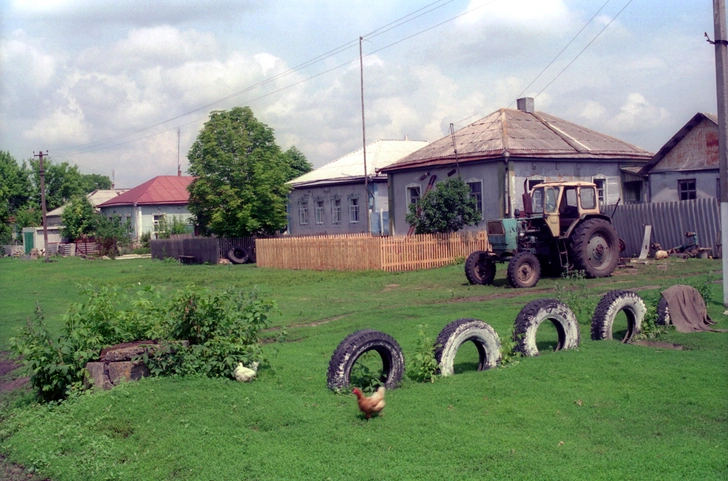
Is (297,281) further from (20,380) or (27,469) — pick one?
(27,469)

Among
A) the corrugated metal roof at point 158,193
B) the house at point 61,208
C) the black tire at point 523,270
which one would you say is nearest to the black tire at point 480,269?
the black tire at point 523,270

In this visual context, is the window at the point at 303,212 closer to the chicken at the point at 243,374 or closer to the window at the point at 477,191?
the window at the point at 477,191

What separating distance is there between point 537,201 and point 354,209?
59.4ft

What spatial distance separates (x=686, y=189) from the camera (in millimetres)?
25609

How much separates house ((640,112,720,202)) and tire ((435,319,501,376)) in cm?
1957

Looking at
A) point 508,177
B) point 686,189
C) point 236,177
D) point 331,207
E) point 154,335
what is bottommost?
point 154,335

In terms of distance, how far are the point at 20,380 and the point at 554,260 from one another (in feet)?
43.8

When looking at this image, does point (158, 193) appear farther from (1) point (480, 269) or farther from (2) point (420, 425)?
(2) point (420, 425)

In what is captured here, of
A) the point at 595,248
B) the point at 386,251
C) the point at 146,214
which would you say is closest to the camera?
the point at 595,248

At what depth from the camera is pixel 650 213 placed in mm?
23297

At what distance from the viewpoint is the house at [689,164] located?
2452cm

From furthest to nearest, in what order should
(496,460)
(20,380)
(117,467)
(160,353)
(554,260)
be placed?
(554,260) < (20,380) < (160,353) < (117,467) < (496,460)

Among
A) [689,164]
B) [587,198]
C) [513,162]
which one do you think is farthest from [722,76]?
[689,164]

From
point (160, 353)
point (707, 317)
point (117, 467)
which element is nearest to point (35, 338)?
point (160, 353)
